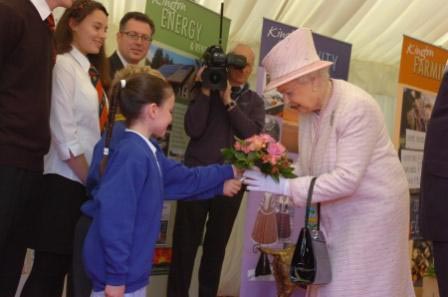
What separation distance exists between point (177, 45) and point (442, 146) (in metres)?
2.32

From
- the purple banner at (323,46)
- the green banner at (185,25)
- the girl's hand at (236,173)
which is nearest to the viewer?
the girl's hand at (236,173)

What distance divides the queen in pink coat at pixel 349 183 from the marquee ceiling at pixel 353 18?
7.53 ft

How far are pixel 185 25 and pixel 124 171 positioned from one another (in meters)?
2.05

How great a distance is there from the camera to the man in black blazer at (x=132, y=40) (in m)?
3.17

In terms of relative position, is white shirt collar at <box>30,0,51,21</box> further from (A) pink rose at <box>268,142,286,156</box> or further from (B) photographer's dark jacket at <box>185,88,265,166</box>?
(B) photographer's dark jacket at <box>185,88,265,166</box>

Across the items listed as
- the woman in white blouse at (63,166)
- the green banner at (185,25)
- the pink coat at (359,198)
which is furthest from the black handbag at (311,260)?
the green banner at (185,25)

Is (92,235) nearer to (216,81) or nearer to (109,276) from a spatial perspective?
(109,276)

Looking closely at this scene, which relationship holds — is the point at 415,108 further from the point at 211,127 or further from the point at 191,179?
the point at 191,179

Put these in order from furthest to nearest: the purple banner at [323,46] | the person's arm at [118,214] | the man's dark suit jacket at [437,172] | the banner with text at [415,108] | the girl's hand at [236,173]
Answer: the banner with text at [415,108], the purple banner at [323,46], the girl's hand at [236,173], the person's arm at [118,214], the man's dark suit jacket at [437,172]

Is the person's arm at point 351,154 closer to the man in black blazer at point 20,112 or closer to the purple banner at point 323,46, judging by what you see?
the man in black blazer at point 20,112

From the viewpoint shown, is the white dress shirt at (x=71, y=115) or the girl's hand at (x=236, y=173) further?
the girl's hand at (x=236, y=173)

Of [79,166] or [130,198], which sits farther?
[79,166]

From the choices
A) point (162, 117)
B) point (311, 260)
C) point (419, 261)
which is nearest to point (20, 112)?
point (162, 117)

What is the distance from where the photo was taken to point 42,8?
2008 millimetres
